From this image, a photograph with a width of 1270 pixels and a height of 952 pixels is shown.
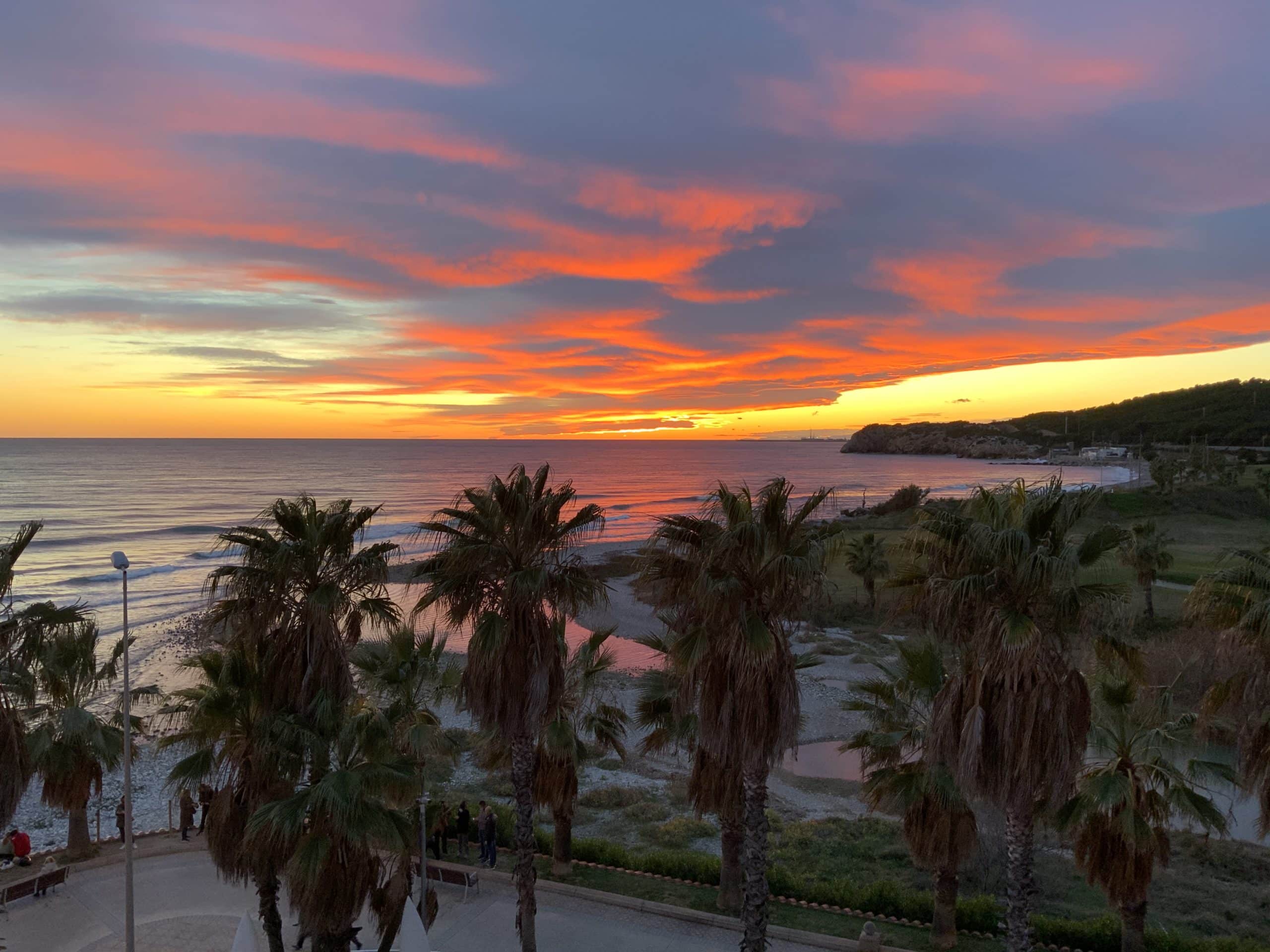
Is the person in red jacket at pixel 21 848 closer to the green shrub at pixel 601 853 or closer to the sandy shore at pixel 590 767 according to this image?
the sandy shore at pixel 590 767

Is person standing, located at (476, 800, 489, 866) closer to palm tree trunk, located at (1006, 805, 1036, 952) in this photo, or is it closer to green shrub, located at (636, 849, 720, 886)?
green shrub, located at (636, 849, 720, 886)

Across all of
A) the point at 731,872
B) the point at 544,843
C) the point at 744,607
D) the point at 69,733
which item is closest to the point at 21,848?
the point at 69,733

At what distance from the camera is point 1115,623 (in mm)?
10453

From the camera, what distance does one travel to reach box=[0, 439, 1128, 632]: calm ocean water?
5369cm

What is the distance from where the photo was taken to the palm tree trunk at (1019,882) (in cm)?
1106

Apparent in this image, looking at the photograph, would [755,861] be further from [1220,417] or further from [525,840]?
[1220,417]

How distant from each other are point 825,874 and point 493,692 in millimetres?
10308

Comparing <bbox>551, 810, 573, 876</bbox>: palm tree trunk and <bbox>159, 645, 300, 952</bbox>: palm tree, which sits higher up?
<bbox>159, 645, 300, 952</bbox>: palm tree

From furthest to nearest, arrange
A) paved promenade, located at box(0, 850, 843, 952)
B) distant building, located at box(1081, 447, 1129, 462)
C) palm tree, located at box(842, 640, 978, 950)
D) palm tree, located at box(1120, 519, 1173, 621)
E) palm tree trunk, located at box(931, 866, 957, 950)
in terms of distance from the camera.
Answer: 1. distant building, located at box(1081, 447, 1129, 462)
2. palm tree, located at box(1120, 519, 1173, 621)
3. paved promenade, located at box(0, 850, 843, 952)
4. palm tree trunk, located at box(931, 866, 957, 950)
5. palm tree, located at box(842, 640, 978, 950)

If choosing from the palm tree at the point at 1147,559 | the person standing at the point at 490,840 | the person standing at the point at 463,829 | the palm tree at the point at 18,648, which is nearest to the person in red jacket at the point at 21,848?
the palm tree at the point at 18,648

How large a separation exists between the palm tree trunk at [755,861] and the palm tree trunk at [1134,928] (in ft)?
19.1

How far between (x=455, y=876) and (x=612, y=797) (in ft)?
23.7

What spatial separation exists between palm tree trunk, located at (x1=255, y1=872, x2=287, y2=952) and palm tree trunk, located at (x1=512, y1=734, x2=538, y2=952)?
3.63 metres

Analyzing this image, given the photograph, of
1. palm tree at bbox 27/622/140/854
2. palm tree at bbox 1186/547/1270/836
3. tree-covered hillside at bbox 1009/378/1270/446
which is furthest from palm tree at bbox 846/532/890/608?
tree-covered hillside at bbox 1009/378/1270/446
